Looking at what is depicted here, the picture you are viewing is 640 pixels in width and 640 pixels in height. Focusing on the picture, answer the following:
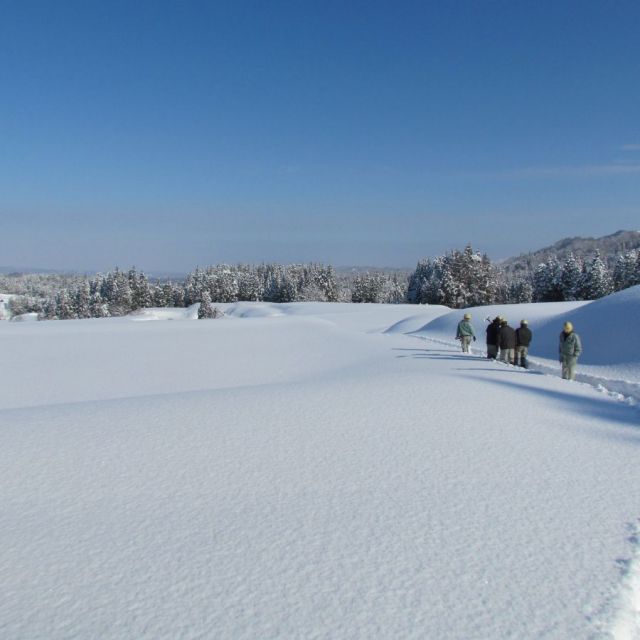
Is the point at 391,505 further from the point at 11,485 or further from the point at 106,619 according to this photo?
the point at 11,485

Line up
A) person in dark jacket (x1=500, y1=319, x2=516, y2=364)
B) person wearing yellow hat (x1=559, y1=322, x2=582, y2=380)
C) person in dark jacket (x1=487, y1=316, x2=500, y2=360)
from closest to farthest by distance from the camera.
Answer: person wearing yellow hat (x1=559, y1=322, x2=582, y2=380) < person in dark jacket (x1=500, y1=319, x2=516, y2=364) < person in dark jacket (x1=487, y1=316, x2=500, y2=360)

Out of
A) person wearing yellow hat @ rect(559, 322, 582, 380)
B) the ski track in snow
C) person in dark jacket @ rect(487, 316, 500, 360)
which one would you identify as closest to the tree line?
person in dark jacket @ rect(487, 316, 500, 360)

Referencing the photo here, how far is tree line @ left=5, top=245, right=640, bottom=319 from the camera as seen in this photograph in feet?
215

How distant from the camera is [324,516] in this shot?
15.1 feet

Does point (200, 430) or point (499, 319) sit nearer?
point (200, 430)

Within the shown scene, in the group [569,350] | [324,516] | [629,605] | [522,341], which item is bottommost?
[629,605]

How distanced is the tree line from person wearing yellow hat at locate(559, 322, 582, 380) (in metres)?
53.9

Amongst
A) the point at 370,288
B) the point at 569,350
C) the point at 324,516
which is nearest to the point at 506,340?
the point at 569,350

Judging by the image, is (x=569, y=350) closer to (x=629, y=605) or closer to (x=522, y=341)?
(x=522, y=341)

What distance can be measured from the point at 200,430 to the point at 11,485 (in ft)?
8.58

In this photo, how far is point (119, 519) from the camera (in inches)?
180

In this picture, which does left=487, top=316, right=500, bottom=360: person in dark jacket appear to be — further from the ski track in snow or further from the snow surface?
the ski track in snow

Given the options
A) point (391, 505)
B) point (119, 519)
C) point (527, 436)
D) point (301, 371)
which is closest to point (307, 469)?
point (391, 505)

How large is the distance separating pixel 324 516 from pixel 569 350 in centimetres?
1162
